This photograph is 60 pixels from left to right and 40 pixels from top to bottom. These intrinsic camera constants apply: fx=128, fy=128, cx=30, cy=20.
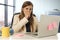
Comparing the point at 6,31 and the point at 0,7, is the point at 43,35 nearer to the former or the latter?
the point at 6,31

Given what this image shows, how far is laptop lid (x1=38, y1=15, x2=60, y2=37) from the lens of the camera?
163cm

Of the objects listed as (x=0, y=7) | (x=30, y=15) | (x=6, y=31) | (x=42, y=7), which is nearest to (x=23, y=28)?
(x=30, y=15)

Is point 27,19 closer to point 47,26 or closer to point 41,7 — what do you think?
point 47,26

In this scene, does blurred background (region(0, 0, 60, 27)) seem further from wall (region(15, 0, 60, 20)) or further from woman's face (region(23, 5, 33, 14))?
woman's face (region(23, 5, 33, 14))

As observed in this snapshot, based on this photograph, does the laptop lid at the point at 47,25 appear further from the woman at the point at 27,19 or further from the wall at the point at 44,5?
the wall at the point at 44,5

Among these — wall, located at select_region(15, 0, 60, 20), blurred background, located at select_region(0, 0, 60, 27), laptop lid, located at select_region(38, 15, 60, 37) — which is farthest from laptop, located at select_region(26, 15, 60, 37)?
wall, located at select_region(15, 0, 60, 20)

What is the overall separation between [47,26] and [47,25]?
0.02 meters

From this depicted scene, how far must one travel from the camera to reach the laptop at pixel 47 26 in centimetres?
163

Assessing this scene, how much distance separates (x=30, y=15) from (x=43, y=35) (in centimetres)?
96

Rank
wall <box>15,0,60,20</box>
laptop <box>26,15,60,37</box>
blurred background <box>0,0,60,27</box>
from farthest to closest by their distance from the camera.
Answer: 1. wall <box>15,0,60,20</box>
2. blurred background <box>0,0,60,27</box>
3. laptop <box>26,15,60,37</box>

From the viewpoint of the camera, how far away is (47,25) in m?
1.70

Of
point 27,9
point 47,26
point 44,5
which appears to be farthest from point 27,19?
point 44,5

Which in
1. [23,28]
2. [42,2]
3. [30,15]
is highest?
[42,2]

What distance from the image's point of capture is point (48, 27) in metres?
1.73
